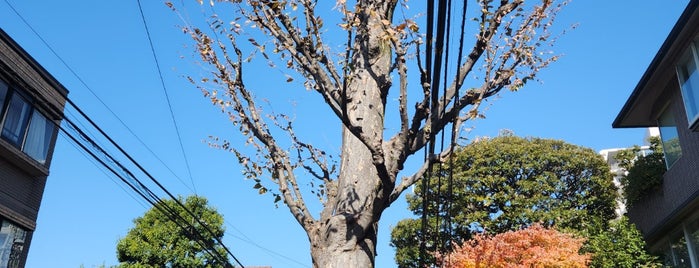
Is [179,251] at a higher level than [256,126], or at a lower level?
higher

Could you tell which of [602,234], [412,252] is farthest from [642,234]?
[412,252]

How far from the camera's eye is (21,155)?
1187 centimetres

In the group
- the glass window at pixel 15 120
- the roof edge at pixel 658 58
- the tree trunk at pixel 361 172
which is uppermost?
the roof edge at pixel 658 58

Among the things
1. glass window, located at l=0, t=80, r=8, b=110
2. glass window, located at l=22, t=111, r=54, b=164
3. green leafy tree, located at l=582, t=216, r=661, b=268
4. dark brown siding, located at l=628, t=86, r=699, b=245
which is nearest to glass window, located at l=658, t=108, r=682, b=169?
dark brown siding, located at l=628, t=86, r=699, b=245

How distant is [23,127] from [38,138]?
0.54 meters

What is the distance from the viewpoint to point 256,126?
6.56 metres

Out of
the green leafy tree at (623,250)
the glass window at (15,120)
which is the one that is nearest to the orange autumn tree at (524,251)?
the green leafy tree at (623,250)

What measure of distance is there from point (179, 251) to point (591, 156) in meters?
17.6

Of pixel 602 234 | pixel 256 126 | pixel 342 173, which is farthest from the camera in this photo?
pixel 602 234

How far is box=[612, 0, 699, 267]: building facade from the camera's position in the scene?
11.5m

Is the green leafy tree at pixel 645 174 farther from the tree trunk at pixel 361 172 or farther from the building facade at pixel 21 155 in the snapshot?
the building facade at pixel 21 155

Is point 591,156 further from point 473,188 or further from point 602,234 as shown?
point 602,234

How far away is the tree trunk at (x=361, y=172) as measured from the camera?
5.13 metres

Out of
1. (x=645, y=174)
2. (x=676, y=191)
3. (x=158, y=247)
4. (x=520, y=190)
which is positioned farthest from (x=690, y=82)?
(x=158, y=247)
